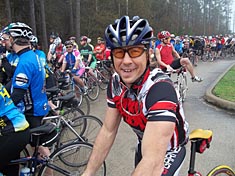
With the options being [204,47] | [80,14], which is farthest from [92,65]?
[80,14]

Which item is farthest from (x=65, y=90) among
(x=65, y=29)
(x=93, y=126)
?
(x=65, y=29)

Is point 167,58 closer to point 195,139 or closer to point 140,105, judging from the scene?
point 195,139

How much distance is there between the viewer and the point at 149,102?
1787 mm

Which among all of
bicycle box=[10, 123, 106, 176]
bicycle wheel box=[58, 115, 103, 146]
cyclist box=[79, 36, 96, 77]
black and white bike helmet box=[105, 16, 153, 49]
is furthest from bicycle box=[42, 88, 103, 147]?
cyclist box=[79, 36, 96, 77]

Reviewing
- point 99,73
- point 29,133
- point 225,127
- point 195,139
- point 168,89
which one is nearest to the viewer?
point 168,89

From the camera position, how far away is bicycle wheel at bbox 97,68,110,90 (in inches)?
454

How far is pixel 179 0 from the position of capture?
65125mm

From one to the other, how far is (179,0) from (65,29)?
39740mm

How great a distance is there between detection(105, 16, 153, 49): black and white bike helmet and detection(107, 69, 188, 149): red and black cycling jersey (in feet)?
0.72

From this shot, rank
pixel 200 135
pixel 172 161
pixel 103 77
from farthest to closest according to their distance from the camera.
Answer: pixel 103 77
pixel 200 135
pixel 172 161

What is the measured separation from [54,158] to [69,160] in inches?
14.7

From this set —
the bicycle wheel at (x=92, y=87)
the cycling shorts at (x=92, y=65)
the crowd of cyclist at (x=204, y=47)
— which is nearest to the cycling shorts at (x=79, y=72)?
the bicycle wheel at (x=92, y=87)

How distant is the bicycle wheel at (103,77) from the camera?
454 inches

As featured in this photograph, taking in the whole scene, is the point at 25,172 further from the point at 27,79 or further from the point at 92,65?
the point at 92,65
